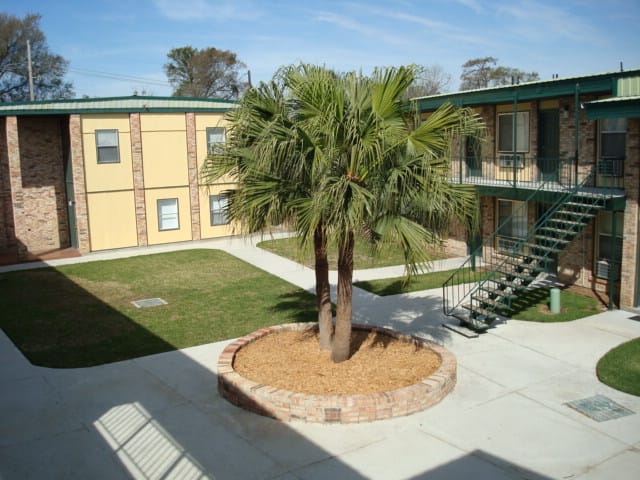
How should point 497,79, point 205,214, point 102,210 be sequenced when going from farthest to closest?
point 497,79 → point 205,214 → point 102,210

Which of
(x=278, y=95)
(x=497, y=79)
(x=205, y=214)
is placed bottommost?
(x=205, y=214)

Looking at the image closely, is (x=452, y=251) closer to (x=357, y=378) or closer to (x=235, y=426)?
(x=357, y=378)

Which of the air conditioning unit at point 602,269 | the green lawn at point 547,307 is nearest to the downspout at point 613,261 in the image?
the green lawn at point 547,307

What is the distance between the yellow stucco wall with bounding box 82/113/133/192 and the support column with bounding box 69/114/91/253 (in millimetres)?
199

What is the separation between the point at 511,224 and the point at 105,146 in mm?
14553

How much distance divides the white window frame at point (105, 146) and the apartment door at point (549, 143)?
14.8m

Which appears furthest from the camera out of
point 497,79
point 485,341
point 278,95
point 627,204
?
point 497,79

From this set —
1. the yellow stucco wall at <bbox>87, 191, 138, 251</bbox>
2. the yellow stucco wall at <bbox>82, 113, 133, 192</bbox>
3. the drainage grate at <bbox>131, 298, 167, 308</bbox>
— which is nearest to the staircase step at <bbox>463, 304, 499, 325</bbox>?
the drainage grate at <bbox>131, 298, 167, 308</bbox>

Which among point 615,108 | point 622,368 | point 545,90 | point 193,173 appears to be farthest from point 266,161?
point 193,173

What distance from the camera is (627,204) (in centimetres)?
1431

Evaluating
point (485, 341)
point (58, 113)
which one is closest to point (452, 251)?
point (485, 341)

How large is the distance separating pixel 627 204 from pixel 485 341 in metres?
4.96

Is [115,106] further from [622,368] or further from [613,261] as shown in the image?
[622,368]

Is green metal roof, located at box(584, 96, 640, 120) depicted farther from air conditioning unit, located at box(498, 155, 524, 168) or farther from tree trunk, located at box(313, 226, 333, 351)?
tree trunk, located at box(313, 226, 333, 351)
